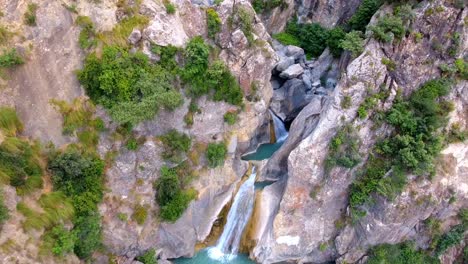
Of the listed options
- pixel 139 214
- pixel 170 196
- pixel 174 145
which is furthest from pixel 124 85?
pixel 139 214

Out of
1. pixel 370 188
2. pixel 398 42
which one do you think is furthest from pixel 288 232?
pixel 398 42

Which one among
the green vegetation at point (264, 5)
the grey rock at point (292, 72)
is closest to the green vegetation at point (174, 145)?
the grey rock at point (292, 72)

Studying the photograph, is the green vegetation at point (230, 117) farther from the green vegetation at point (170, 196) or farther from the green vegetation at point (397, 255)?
the green vegetation at point (397, 255)

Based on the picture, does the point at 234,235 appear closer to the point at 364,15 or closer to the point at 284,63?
the point at 284,63

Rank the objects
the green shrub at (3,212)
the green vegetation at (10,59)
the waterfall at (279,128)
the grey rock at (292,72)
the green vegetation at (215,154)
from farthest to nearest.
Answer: the grey rock at (292,72) < the waterfall at (279,128) < the green vegetation at (215,154) < the green vegetation at (10,59) < the green shrub at (3,212)

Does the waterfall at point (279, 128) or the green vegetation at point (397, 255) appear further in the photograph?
the waterfall at point (279, 128)

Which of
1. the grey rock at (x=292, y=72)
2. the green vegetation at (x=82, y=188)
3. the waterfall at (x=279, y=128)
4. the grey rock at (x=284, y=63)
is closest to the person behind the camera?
the green vegetation at (x=82, y=188)

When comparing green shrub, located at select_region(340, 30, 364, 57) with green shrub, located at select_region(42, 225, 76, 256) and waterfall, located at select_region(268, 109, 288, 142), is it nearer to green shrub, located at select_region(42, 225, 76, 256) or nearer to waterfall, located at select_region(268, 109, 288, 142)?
waterfall, located at select_region(268, 109, 288, 142)

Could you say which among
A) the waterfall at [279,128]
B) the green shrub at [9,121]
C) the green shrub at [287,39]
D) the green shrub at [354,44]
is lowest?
the waterfall at [279,128]

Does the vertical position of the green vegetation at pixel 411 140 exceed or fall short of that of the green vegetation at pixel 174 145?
it exceeds it
